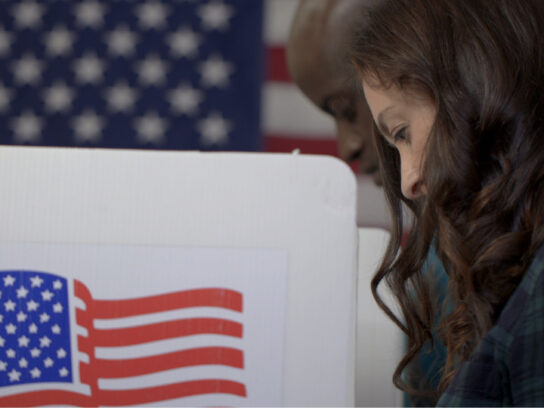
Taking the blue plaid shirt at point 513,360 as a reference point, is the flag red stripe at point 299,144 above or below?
above

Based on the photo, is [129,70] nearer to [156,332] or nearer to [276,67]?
[276,67]

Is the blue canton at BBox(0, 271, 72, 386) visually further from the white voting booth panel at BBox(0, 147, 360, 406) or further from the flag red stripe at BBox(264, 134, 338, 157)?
the flag red stripe at BBox(264, 134, 338, 157)

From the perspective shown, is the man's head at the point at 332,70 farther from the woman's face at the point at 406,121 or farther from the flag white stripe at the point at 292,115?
the woman's face at the point at 406,121

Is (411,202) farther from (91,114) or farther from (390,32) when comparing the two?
(91,114)

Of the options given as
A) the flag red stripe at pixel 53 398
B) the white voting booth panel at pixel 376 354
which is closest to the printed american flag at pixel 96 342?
the flag red stripe at pixel 53 398

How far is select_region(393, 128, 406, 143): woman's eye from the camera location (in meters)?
0.86

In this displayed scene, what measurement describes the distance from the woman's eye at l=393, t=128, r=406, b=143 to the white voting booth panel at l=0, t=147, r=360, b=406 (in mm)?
95

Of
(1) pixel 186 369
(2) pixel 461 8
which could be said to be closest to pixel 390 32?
(2) pixel 461 8

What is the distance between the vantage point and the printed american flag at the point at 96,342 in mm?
812

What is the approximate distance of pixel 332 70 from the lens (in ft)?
5.90

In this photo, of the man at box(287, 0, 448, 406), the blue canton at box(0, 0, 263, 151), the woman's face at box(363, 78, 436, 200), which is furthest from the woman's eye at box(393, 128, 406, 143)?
the blue canton at box(0, 0, 263, 151)

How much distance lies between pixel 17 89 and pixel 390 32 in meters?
2.12

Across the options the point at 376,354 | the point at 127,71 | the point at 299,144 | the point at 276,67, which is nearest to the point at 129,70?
the point at 127,71

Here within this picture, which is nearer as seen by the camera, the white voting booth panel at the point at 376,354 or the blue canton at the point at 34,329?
the blue canton at the point at 34,329
